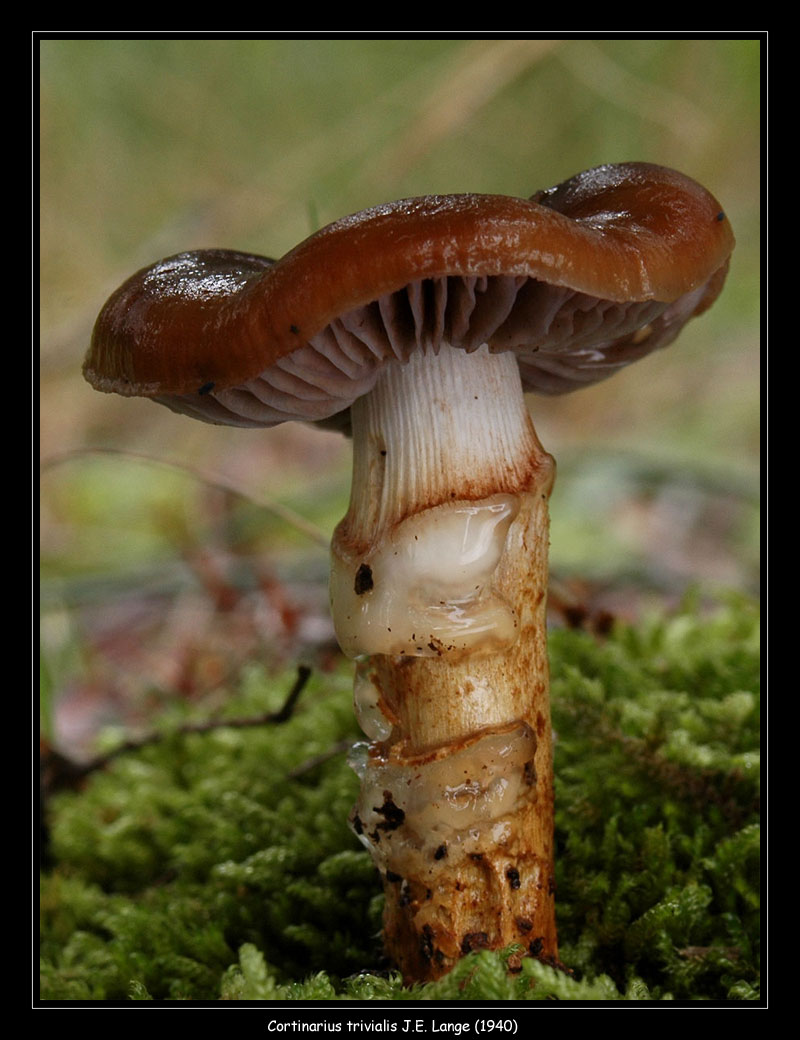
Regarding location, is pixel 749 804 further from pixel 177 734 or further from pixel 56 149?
pixel 56 149

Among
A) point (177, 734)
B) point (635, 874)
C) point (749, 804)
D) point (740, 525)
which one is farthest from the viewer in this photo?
point (740, 525)

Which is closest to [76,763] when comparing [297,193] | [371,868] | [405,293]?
[371,868]

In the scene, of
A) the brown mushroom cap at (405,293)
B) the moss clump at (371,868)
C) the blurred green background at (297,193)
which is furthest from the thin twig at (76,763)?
the brown mushroom cap at (405,293)

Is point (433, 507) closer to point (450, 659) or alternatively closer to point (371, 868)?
point (450, 659)

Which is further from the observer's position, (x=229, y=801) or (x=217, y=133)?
(x=217, y=133)
